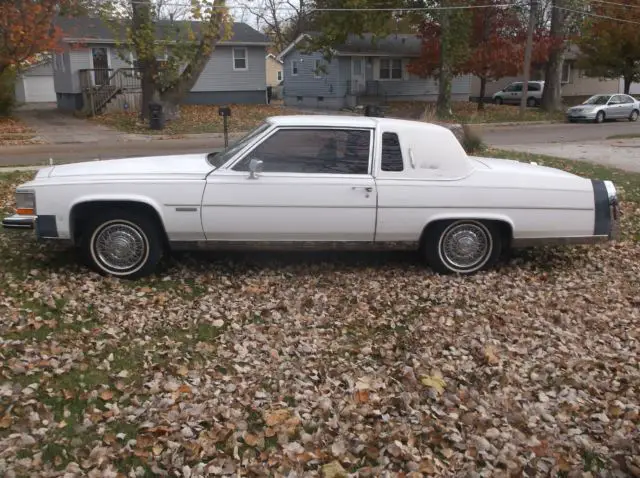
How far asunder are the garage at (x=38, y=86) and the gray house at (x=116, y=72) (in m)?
11.4

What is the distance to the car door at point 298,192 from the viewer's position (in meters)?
6.02

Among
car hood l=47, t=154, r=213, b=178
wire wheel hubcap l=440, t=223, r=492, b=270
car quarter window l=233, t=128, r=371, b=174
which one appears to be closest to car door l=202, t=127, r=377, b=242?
car quarter window l=233, t=128, r=371, b=174

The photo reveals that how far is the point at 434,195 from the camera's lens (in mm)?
6238

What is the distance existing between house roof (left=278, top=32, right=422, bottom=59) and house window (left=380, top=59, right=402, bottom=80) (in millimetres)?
664

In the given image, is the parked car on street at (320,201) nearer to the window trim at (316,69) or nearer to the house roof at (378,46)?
the house roof at (378,46)

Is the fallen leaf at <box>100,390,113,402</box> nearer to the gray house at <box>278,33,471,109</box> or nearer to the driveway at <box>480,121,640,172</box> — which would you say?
the driveway at <box>480,121,640,172</box>

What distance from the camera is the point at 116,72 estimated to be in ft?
99.5

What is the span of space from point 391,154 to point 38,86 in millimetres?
45257

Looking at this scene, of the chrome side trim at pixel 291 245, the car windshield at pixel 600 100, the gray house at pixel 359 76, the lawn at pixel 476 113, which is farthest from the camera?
the gray house at pixel 359 76

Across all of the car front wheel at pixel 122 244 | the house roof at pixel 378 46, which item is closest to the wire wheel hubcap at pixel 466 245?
the car front wheel at pixel 122 244

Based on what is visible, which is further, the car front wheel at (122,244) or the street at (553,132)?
the street at (553,132)

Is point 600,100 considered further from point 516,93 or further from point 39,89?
point 39,89

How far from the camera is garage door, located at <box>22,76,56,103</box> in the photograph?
45.2 meters

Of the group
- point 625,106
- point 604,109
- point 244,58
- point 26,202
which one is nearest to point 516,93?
point 625,106
